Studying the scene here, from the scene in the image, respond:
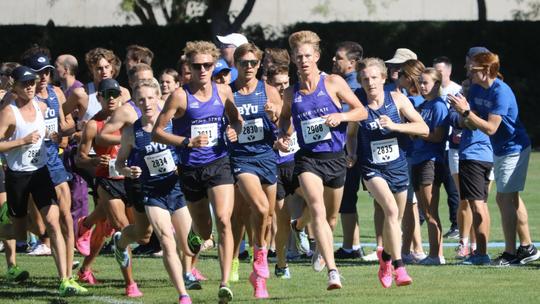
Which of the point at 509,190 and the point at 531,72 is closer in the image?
the point at 509,190

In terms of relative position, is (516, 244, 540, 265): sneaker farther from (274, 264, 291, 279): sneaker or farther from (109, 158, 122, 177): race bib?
(109, 158, 122, 177): race bib

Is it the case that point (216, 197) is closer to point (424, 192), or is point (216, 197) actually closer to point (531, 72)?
point (424, 192)

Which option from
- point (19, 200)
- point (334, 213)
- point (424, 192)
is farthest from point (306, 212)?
point (19, 200)

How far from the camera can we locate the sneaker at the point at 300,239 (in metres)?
13.0

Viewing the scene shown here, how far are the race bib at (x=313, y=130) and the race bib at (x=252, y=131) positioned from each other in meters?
0.73

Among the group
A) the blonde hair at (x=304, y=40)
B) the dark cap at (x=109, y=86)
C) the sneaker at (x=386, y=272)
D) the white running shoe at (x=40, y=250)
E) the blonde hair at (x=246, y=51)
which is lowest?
the white running shoe at (x=40, y=250)

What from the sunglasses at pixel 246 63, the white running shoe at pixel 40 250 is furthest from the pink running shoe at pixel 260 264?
the white running shoe at pixel 40 250

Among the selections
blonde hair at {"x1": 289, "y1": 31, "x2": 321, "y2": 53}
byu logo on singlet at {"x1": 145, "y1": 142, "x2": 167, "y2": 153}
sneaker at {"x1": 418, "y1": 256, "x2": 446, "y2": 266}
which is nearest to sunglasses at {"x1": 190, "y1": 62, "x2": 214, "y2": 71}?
byu logo on singlet at {"x1": 145, "y1": 142, "x2": 167, "y2": 153}

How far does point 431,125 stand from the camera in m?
13.4

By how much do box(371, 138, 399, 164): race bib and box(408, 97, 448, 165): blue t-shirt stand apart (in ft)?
5.77

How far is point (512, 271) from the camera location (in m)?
12.2

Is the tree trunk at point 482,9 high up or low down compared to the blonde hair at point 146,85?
down

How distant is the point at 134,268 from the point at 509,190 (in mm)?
3826

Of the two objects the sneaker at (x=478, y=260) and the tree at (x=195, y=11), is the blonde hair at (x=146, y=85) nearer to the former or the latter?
the sneaker at (x=478, y=260)
